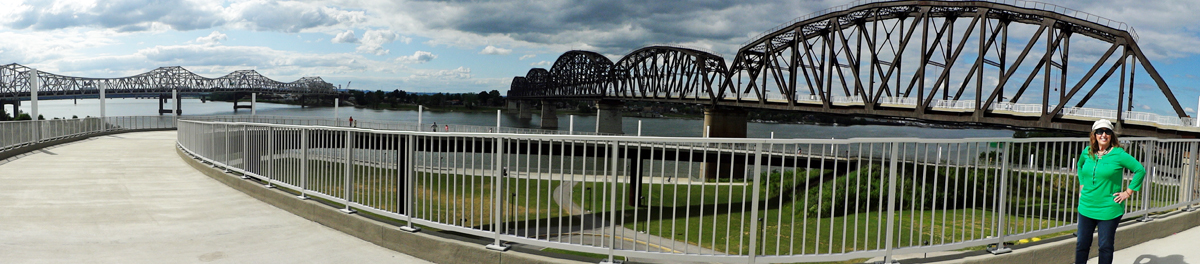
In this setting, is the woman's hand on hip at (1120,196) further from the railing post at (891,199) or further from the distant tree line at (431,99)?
the distant tree line at (431,99)

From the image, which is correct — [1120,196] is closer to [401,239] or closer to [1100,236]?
[1100,236]

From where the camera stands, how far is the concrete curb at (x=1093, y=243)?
593 centimetres

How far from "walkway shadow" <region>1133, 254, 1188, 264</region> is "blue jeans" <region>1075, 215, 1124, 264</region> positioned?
4.79ft

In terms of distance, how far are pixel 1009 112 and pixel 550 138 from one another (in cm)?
5031

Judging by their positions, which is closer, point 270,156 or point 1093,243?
point 1093,243

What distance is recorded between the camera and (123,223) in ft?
25.1

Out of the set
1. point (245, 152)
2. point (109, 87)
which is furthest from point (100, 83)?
point (245, 152)

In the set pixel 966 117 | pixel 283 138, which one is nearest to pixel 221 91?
pixel 966 117

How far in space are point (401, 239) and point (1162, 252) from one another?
25.7 feet

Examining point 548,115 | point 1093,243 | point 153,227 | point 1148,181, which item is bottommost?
point 548,115

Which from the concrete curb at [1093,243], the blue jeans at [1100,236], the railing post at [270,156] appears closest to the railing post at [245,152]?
the railing post at [270,156]

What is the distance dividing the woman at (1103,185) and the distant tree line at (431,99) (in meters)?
183

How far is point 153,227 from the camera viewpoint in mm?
7465

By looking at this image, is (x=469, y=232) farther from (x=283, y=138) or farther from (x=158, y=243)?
(x=283, y=138)
